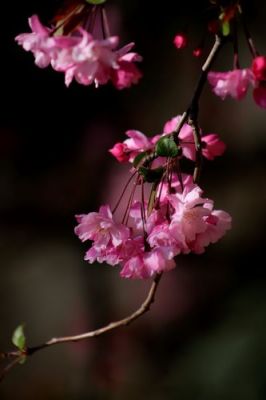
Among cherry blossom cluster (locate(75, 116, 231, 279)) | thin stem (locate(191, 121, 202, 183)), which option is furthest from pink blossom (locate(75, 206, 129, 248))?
thin stem (locate(191, 121, 202, 183))

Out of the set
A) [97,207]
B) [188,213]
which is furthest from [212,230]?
[97,207]

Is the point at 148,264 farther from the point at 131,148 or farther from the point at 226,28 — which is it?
the point at 226,28

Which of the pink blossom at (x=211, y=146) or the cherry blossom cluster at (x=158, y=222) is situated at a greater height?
the pink blossom at (x=211, y=146)

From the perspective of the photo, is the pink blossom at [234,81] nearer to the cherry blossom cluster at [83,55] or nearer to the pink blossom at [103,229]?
the cherry blossom cluster at [83,55]

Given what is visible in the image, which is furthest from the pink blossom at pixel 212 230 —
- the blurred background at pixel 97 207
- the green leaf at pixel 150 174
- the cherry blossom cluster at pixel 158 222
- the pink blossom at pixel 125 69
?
the blurred background at pixel 97 207

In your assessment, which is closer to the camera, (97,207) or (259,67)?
(259,67)

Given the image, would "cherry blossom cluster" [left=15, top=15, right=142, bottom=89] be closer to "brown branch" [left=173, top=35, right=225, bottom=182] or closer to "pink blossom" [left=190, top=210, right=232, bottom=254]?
"brown branch" [left=173, top=35, right=225, bottom=182]
